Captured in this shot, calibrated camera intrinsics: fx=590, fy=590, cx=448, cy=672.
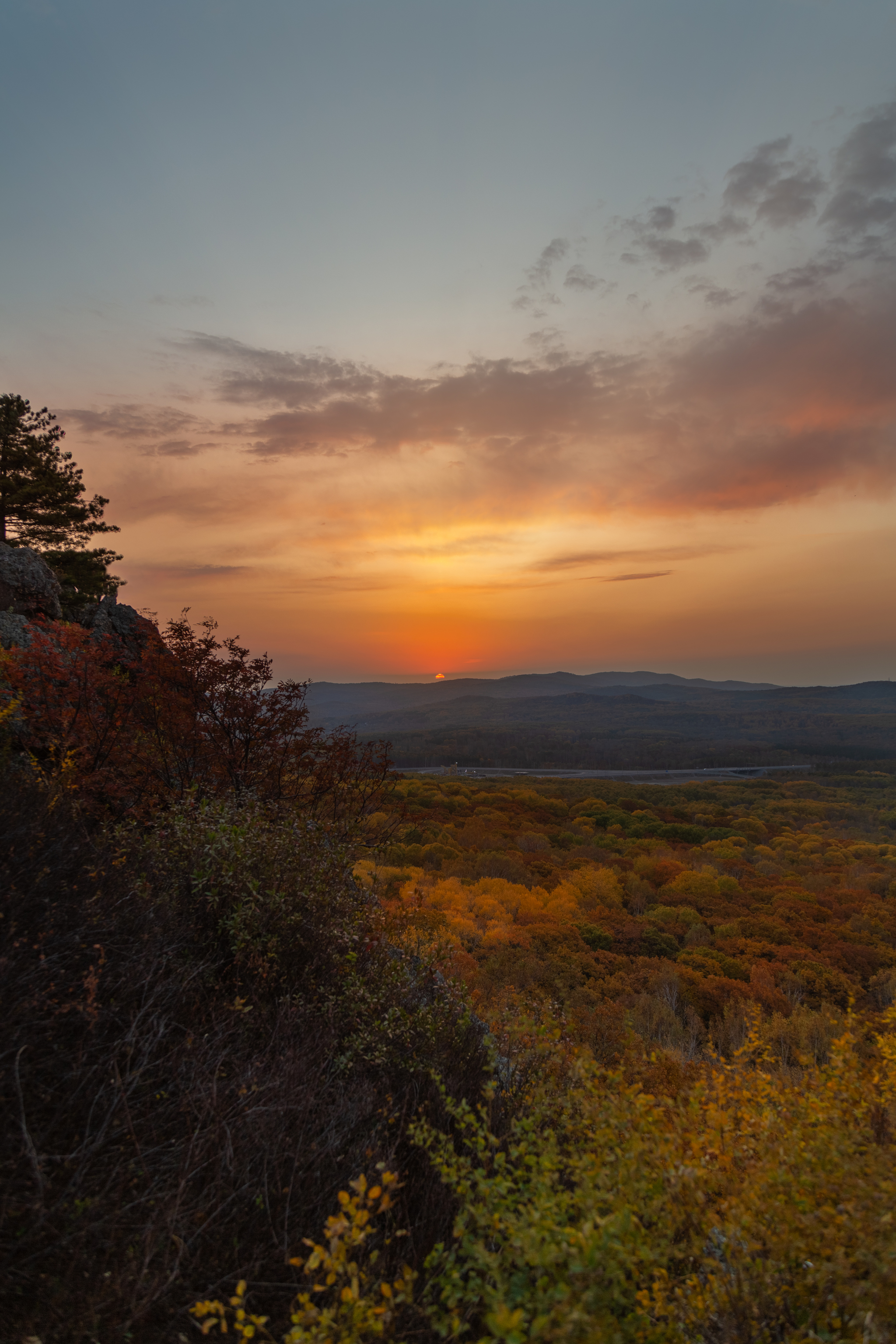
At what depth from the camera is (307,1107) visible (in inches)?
150

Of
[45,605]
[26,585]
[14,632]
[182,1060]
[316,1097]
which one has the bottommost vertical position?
[316,1097]

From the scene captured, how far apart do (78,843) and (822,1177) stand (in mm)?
6313

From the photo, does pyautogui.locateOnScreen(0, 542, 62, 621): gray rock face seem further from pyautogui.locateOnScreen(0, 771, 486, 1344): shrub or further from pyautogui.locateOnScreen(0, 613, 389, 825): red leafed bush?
pyautogui.locateOnScreen(0, 771, 486, 1344): shrub

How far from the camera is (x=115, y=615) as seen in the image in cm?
1513

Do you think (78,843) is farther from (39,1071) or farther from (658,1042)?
(658,1042)

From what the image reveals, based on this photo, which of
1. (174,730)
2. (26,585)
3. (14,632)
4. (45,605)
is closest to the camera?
(174,730)

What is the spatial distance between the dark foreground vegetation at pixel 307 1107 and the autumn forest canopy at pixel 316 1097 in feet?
0.10

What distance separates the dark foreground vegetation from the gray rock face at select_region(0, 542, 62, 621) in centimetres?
459

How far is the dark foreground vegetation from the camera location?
2561 millimetres

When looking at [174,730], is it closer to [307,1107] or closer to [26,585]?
[26,585]

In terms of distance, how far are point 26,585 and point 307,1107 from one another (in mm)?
15032

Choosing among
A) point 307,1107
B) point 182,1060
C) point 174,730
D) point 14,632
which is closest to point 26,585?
point 14,632

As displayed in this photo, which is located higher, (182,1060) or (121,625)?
(121,625)

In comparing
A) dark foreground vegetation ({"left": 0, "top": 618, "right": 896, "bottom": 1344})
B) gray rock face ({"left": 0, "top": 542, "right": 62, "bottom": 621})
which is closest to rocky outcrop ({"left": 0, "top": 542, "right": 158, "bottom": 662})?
gray rock face ({"left": 0, "top": 542, "right": 62, "bottom": 621})
